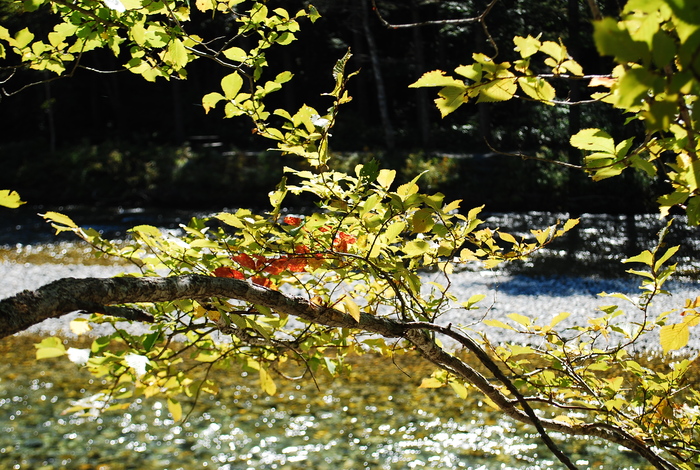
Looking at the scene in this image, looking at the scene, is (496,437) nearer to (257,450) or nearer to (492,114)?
(257,450)

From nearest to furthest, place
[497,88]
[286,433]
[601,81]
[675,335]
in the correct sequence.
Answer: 1. [601,81]
2. [497,88]
3. [675,335]
4. [286,433]

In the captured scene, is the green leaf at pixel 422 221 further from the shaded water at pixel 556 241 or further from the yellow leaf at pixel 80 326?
the shaded water at pixel 556 241

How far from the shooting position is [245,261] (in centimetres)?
183

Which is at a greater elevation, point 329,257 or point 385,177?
point 385,177

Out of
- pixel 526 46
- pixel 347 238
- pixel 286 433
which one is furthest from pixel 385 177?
A: pixel 286 433

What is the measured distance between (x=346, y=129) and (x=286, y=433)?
739 inches

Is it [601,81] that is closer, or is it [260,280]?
[601,81]

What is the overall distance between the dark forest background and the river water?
362 inches

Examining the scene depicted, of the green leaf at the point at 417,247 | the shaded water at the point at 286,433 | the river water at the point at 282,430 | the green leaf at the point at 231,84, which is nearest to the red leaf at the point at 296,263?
the green leaf at the point at 417,247

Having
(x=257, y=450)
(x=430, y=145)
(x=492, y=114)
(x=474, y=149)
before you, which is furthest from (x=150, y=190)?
(x=257, y=450)

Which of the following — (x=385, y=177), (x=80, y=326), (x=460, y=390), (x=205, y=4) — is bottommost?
(x=460, y=390)

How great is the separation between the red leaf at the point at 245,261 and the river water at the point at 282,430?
8.39 feet

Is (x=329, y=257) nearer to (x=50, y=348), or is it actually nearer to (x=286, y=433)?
(x=50, y=348)

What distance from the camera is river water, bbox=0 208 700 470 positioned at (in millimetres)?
5141
